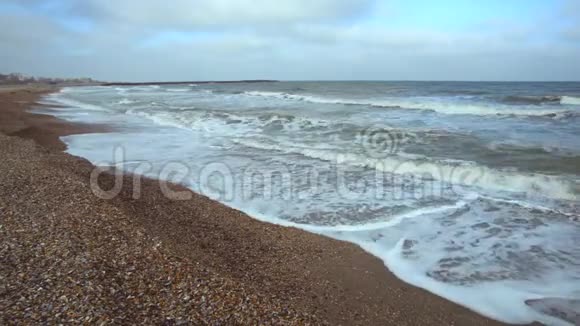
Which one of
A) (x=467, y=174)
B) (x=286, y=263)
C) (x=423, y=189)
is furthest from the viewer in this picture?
(x=467, y=174)

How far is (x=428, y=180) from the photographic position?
23.6ft

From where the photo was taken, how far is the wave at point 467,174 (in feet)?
21.7

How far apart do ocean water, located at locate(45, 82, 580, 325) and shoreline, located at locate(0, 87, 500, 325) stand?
0.93ft

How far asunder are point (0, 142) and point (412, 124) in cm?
1334

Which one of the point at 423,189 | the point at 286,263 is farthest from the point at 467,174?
the point at 286,263

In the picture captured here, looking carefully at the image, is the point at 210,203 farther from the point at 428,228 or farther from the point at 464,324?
the point at 464,324

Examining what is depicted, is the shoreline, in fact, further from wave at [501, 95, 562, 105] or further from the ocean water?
wave at [501, 95, 562, 105]

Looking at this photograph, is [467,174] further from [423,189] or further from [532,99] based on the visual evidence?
[532,99]

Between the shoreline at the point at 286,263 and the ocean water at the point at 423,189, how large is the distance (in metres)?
0.28

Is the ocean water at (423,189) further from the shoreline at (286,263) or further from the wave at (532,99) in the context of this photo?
the wave at (532,99)

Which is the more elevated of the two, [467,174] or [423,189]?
[467,174]

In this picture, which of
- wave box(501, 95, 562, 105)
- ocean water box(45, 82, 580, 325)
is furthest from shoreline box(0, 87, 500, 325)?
wave box(501, 95, 562, 105)

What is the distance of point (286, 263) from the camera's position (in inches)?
157

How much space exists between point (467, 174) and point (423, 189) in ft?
5.14
